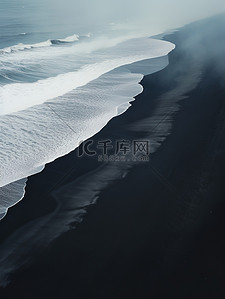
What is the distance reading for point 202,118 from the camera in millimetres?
16859

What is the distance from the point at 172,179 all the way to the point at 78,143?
459 centimetres

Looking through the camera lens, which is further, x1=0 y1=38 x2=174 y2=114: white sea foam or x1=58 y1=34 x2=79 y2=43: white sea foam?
x1=58 y1=34 x2=79 y2=43: white sea foam

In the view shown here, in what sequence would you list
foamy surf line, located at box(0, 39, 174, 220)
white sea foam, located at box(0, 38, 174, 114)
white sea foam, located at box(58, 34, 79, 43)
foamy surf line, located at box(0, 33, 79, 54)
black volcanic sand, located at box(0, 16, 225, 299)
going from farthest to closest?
1. white sea foam, located at box(58, 34, 79, 43)
2. foamy surf line, located at box(0, 33, 79, 54)
3. white sea foam, located at box(0, 38, 174, 114)
4. foamy surf line, located at box(0, 39, 174, 220)
5. black volcanic sand, located at box(0, 16, 225, 299)

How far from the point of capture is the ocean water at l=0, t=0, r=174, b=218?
14.5 m

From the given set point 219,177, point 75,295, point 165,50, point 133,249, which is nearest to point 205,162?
point 219,177

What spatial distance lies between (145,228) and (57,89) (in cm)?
1406

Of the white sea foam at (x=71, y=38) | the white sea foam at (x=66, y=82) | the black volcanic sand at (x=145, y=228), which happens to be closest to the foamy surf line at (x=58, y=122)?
the white sea foam at (x=66, y=82)

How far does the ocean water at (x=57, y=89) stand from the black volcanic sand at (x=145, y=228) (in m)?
0.97

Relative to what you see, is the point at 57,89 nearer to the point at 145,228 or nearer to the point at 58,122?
the point at 58,122

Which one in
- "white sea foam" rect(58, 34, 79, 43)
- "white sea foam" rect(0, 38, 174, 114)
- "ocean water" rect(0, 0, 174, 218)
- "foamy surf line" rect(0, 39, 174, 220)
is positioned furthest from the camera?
"white sea foam" rect(58, 34, 79, 43)

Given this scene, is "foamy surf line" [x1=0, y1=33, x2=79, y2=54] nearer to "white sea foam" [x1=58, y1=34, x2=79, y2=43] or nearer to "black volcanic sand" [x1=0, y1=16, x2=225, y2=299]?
"white sea foam" [x1=58, y1=34, x2=79, y2=43]

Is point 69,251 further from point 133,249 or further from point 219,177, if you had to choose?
point 219,177

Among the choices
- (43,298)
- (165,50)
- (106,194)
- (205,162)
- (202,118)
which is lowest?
(43,298)

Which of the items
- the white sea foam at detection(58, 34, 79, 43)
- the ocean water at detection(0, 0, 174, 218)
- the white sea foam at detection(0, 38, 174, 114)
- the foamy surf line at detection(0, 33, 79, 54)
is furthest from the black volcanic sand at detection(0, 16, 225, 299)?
the white sea foam at detection(58, 34, 79, 43)
